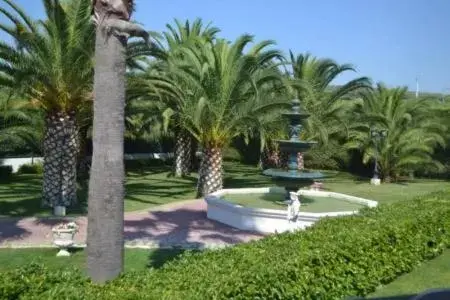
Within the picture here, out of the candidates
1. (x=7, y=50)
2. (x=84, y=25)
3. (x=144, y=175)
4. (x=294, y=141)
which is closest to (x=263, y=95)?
(x=294, y=141)

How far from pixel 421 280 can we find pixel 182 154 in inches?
707

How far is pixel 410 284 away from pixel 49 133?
1059cm

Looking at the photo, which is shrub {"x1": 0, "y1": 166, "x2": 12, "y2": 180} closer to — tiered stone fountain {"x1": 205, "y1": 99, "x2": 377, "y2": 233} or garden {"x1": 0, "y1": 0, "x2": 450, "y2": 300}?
garden {"x1": 0, "y1": 0, "x2": 450, "y2": 300}

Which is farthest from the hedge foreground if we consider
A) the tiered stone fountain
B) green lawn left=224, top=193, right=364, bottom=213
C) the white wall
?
the white wall

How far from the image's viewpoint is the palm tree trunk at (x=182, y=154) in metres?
25.5

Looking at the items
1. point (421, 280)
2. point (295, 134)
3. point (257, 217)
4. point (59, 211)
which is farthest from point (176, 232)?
A: point (421, 280)

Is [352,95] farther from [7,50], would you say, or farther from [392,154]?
[7,50]

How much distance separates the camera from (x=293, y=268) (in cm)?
621

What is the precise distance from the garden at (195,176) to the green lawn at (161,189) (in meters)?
0.12

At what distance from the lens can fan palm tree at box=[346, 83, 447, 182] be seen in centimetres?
2592

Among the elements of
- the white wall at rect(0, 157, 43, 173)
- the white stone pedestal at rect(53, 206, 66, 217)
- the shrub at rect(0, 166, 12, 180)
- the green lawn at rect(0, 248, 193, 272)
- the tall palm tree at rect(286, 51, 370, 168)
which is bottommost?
the green lawn at rect(0, 248, 193, 272)

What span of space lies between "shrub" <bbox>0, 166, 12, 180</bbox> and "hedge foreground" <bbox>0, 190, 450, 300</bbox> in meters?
17.8

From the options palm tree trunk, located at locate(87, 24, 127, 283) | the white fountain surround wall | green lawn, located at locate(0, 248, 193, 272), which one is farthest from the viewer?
the white fountain surround wall

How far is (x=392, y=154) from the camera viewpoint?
86.3ft
